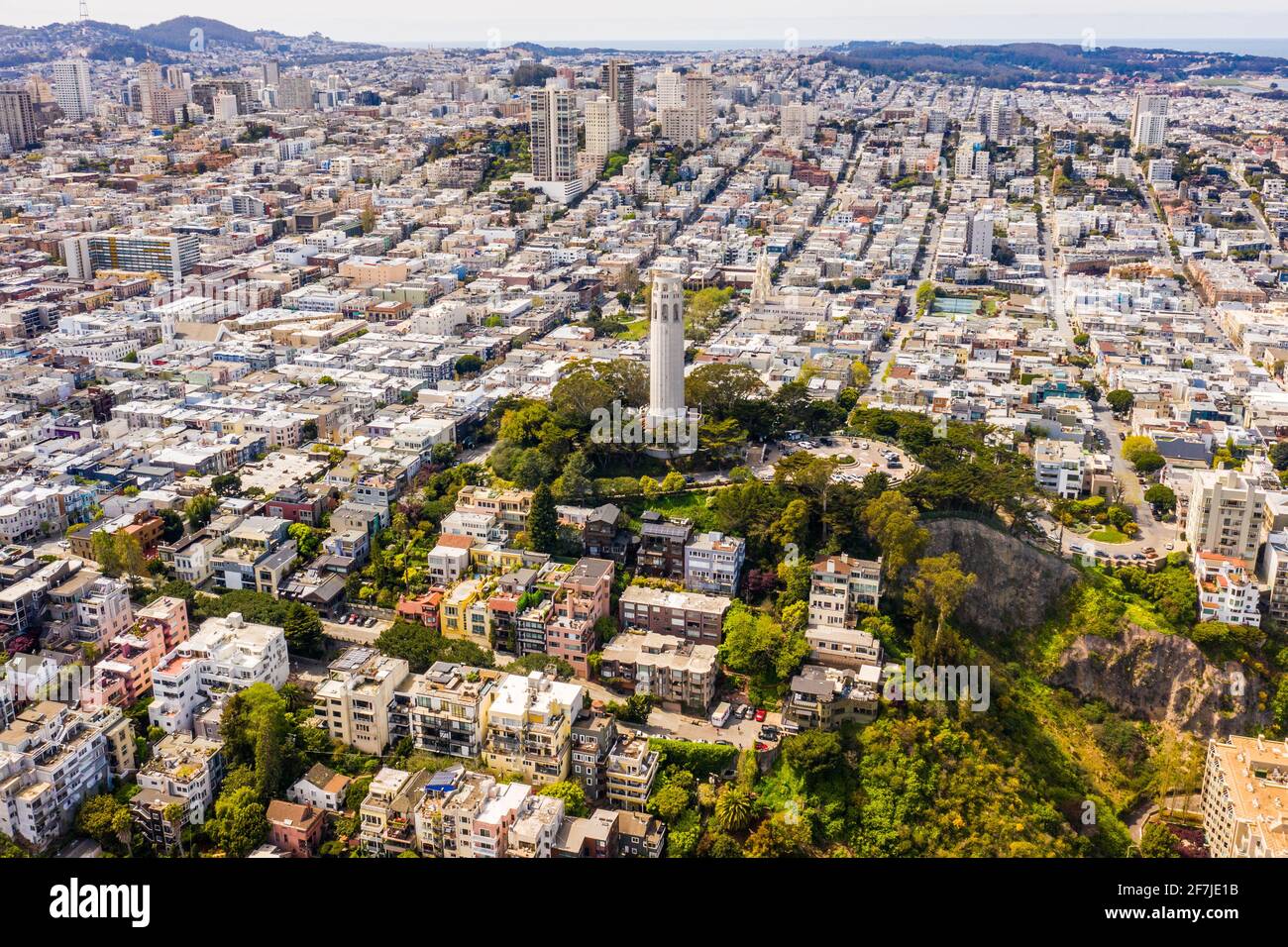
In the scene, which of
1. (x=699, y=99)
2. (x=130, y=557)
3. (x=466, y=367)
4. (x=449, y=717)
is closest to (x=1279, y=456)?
(x=449, y=717)

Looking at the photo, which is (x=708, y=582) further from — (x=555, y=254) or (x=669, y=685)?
(x=555, y=254)

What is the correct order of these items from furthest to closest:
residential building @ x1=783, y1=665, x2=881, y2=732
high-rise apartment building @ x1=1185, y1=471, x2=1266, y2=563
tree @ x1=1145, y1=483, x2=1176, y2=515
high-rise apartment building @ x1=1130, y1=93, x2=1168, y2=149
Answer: high-rise apartment building @ x1=1130, y1=93, x2=1168, y2=149 → tree @ x1=1145, y1=483, x2=1176, y2=515 → high-rise apartment building @ x1=1185, y1=471, x2=1266, y2=563 → residential building @ x1=783, y1=665, x2=881, y2=732

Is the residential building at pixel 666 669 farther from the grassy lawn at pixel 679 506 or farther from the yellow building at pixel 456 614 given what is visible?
the grassy lawn at pixel 679 506

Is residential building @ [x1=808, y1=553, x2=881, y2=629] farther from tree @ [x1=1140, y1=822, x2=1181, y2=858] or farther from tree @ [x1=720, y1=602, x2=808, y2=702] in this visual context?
tree @ [x1=1140, y1=822, x2=1181, y2=858]

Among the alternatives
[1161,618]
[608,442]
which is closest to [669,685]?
[608,442]

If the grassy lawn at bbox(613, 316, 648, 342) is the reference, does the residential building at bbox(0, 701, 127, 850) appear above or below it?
below

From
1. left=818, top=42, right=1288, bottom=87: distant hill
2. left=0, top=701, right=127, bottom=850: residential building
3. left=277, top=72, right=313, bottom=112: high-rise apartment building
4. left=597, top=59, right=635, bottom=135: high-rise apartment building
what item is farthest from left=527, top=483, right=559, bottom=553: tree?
left=818, top=42, right=1288, bottom=87: distant hill

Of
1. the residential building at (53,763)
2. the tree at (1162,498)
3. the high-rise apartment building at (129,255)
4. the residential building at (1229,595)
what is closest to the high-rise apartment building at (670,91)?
the high-rise apartment building at (129,255)
